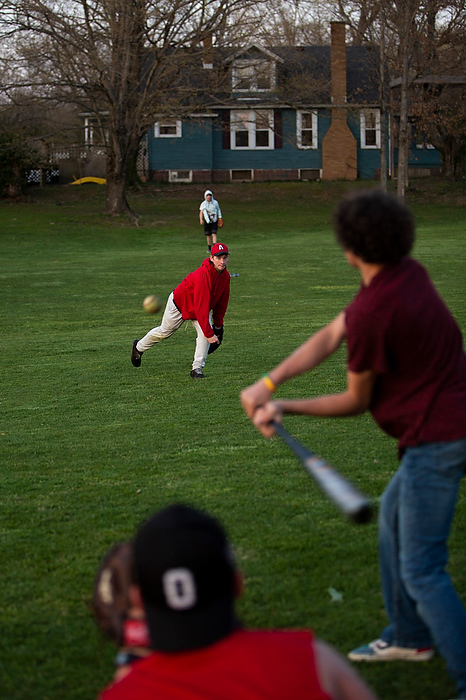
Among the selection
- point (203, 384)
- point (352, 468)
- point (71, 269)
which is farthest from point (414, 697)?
point (71, 269)

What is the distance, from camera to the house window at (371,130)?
4866 centimetres

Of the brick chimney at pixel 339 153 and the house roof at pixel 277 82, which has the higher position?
the house roof at pixel 277 82

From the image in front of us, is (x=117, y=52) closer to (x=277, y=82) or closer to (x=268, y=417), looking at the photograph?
(x=277, y=82)

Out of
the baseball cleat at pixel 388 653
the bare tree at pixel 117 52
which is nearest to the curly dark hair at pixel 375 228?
the baseball cleat at pixel 388 653

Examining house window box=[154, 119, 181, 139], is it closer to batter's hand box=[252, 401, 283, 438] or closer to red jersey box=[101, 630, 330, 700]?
batter's hand box=[252, 401, 283, 438]

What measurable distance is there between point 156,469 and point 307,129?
44.8 metres

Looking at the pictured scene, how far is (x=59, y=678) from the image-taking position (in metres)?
3.64

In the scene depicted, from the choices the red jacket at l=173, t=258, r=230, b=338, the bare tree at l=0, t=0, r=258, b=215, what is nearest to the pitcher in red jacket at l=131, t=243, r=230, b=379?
the red jacket at l=173, t=258, r=230, b=338

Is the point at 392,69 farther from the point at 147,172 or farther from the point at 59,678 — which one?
the point at 59,678

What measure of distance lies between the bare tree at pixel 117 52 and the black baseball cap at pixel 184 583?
31743 mm

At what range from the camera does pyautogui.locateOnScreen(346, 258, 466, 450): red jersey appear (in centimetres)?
299

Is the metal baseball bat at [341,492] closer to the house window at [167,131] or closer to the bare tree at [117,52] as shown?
the bare tree at [117,52]

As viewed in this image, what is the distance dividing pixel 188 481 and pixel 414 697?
3.26 metres

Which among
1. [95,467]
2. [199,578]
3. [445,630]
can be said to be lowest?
[95,467]
